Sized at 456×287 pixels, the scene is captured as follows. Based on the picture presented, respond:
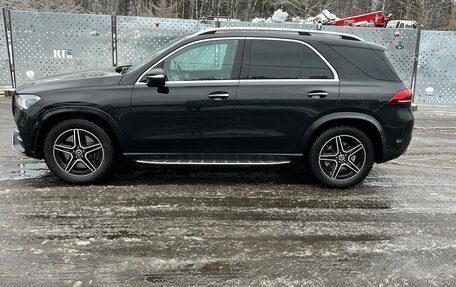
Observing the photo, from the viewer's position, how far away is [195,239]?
4.08m

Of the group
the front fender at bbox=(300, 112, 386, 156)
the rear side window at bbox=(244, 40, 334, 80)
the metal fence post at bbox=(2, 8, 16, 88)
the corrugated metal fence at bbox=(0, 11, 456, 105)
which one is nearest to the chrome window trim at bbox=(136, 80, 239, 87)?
the rear side window at bbox=(244, 40, 334, 80)

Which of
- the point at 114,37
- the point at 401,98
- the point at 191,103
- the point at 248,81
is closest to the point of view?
the point at 191,103

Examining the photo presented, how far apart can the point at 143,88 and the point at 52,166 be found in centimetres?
144

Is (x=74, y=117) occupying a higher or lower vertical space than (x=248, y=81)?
lower

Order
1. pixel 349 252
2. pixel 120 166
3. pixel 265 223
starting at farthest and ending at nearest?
pixel 120 166 < pixel 265 223 < pixel 349 252

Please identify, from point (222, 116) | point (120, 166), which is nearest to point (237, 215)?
point (222, 116)

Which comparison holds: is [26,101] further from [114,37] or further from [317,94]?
[114,37]

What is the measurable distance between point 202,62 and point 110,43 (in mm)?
7580

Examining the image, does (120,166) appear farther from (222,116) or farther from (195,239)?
(195,239)

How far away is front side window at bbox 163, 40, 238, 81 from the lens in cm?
522

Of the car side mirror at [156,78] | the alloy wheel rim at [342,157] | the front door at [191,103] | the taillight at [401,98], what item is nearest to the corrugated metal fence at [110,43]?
the front door at [191,103]

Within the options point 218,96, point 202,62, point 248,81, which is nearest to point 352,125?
point 248,81

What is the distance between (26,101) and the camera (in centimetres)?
507

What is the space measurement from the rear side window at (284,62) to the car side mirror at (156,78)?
1.01 metres
